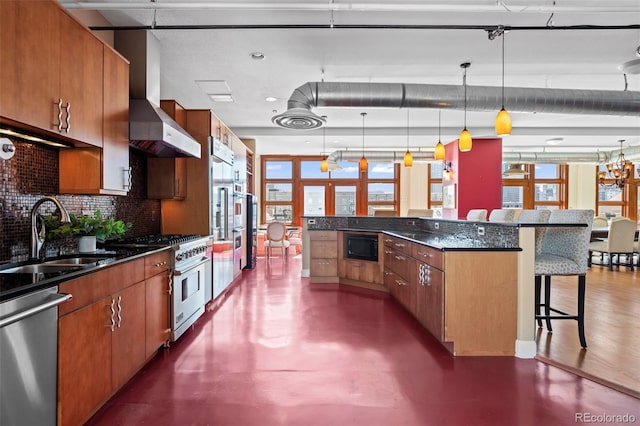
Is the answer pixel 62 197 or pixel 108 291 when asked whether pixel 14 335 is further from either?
pixel 62 197

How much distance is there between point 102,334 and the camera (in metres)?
2.02

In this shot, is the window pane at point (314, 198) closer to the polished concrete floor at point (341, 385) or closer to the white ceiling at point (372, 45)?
the white ceiling at point (372, 45)

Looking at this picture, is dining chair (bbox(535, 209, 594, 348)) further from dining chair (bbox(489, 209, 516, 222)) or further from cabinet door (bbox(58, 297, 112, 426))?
cabinet door (bbox(58, 297, 112, 426))

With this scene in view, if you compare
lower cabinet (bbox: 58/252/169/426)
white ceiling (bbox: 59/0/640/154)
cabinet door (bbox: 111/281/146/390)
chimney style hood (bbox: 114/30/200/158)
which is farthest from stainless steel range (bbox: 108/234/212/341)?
white ceiling (bbox: 59/0/640/154)

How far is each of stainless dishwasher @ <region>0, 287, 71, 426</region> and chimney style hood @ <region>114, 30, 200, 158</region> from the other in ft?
5.84

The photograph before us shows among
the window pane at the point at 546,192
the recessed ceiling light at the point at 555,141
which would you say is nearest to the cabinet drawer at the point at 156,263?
the recessed ceiling light at the point at 555,141

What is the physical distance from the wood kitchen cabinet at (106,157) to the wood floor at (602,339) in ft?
11.9

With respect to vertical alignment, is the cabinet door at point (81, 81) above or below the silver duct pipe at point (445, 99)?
below

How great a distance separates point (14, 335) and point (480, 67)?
5096 millimetres

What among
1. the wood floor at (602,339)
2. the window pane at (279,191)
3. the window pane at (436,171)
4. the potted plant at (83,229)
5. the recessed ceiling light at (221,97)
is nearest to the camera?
the potted plant at (83,229)

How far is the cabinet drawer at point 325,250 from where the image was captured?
5816mm

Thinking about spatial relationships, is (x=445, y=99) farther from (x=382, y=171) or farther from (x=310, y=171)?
(x=310, y=171)

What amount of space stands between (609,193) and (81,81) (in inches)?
542

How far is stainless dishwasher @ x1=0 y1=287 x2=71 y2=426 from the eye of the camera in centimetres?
139
